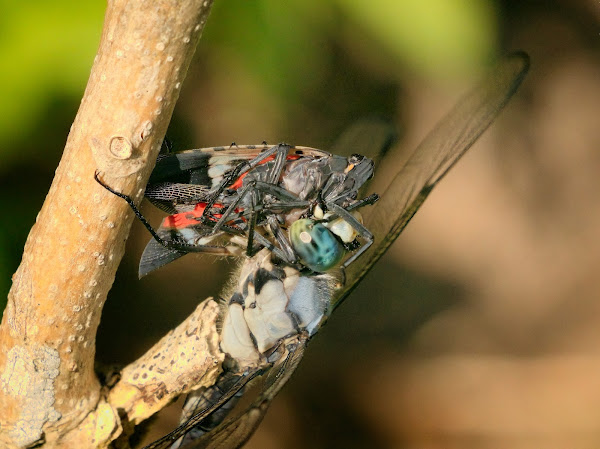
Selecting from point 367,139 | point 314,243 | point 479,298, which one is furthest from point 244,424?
point 479,298

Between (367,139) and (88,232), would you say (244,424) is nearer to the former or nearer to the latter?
(88,232)

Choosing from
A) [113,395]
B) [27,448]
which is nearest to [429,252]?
[113,395]

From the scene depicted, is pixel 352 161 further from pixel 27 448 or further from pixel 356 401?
pixel 356 401

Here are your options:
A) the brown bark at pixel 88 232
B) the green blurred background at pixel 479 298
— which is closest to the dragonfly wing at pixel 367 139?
the green blurred background at pixel 479 298

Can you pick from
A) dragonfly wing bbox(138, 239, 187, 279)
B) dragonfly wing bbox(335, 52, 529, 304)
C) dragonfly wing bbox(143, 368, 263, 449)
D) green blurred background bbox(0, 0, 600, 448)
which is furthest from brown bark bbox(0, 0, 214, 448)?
green blurred background bbox(0, 0, 600, 448)

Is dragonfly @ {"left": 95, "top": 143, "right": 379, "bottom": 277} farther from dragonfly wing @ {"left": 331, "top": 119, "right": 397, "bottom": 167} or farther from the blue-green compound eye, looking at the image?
dragonfly wing @ {"left": 331, "top": 119, "right": 397, "bottom": 167}
